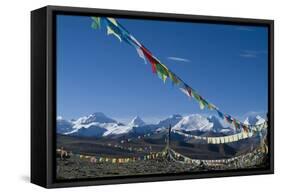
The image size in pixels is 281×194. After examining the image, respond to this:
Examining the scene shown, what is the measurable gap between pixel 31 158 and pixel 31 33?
127cm

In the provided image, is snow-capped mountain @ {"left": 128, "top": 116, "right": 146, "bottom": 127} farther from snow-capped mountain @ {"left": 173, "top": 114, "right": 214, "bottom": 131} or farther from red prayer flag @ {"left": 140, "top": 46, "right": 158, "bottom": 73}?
red prayer flag @ {"left": 140, "top": 46, "right": 158, "bottom": 73}

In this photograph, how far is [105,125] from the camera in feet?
26.8

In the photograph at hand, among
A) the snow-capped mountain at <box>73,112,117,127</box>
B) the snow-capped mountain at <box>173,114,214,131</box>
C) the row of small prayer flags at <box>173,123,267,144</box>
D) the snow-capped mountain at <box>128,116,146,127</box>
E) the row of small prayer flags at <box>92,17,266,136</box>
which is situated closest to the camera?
the snow-capped mountain at <box>73,112,117,127</box>

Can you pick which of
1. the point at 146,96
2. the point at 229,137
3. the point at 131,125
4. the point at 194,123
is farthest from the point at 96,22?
the point at 229,137

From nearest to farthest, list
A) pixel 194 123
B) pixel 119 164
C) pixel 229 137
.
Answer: pixel 119 164 < pixel 194 123 < pixel 229 137

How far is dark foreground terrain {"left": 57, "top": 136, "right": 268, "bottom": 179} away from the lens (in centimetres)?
797

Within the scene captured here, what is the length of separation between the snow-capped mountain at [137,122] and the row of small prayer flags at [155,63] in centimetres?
49

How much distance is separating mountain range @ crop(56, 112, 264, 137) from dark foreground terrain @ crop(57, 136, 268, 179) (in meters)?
0.09

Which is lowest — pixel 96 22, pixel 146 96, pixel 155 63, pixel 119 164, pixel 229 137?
pixel 119 164

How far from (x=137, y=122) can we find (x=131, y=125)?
0.26 feet

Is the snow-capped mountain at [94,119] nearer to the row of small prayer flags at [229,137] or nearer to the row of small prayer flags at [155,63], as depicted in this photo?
the row of small prayer flags at [155,63]

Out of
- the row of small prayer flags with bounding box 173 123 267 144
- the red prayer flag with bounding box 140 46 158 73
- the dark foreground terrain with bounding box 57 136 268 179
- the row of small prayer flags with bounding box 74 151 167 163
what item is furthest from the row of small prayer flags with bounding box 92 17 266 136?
the row of small prayer flags with bounding box 74 151 167 163

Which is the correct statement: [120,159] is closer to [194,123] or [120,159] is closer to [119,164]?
[119,164]

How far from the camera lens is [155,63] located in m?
8.41
